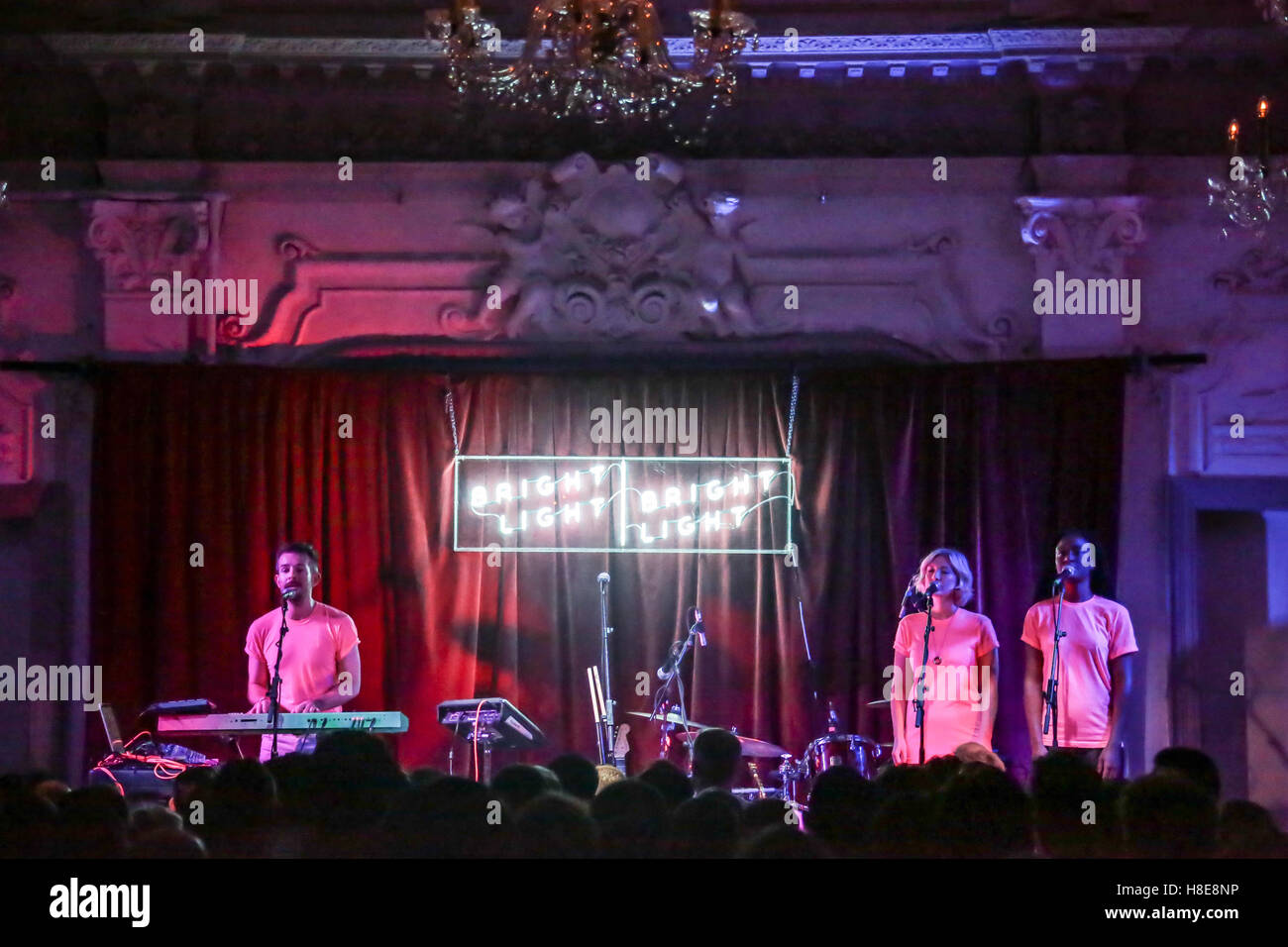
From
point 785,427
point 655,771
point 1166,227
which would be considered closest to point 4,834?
point 655,771

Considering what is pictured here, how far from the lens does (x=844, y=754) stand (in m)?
7.02

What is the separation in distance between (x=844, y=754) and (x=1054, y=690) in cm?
124

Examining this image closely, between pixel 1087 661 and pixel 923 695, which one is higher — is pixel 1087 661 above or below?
above

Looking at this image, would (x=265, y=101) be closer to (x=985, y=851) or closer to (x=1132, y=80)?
(x=1132, y=80)

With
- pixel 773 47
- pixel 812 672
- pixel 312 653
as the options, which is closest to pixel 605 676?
pixel 812 672

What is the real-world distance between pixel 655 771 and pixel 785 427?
423 cm

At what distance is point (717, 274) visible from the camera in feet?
24.6

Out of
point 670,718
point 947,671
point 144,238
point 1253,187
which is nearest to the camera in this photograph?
point 1253,187

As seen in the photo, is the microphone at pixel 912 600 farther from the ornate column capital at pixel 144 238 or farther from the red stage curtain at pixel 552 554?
the ornate column capital at pixel 144 238

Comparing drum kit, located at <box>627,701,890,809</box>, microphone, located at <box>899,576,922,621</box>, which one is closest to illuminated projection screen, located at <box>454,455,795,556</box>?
microphone, located at <box>899,576,922,621</box>

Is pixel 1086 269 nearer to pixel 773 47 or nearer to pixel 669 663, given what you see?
pixel 773 47

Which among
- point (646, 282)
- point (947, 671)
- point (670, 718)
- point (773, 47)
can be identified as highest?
point (773, 47)

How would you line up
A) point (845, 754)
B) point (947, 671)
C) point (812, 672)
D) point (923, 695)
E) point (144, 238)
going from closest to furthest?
point (923, 695)
point (947, 671)
point (845, 754)
point (812, 672)
point (144, 238)

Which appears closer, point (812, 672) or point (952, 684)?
point (952, 684)
